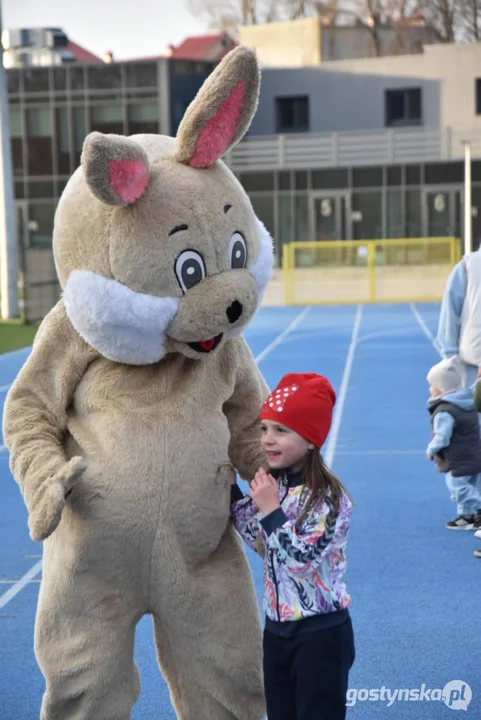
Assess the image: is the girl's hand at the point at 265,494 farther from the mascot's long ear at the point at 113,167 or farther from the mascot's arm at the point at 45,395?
the mascot's long ear at the point at 113,167

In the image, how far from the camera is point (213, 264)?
3.28 metres

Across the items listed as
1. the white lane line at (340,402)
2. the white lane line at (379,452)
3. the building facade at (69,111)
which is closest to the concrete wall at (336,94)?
the building facade at (69,111)

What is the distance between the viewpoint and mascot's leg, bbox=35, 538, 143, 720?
3.32 metres

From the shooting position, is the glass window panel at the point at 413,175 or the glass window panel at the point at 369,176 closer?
the glass window panel at the point at 413,175

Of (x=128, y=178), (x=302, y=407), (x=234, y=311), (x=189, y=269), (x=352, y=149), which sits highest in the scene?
(x=352, y=149)

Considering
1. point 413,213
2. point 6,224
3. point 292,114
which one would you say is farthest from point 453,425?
point 292,114

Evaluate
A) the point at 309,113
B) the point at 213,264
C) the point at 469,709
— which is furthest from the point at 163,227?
the point at 309,113

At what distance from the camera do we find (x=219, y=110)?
3.31 m

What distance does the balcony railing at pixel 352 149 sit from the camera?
35.1 meters

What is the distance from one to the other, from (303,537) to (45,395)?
919mm

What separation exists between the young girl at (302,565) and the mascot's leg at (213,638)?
8.3 inches

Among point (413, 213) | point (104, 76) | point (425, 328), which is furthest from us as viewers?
point (104, 76)

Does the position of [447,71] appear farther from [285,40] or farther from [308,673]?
[308,673]

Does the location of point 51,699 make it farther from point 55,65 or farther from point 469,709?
point 55,65
